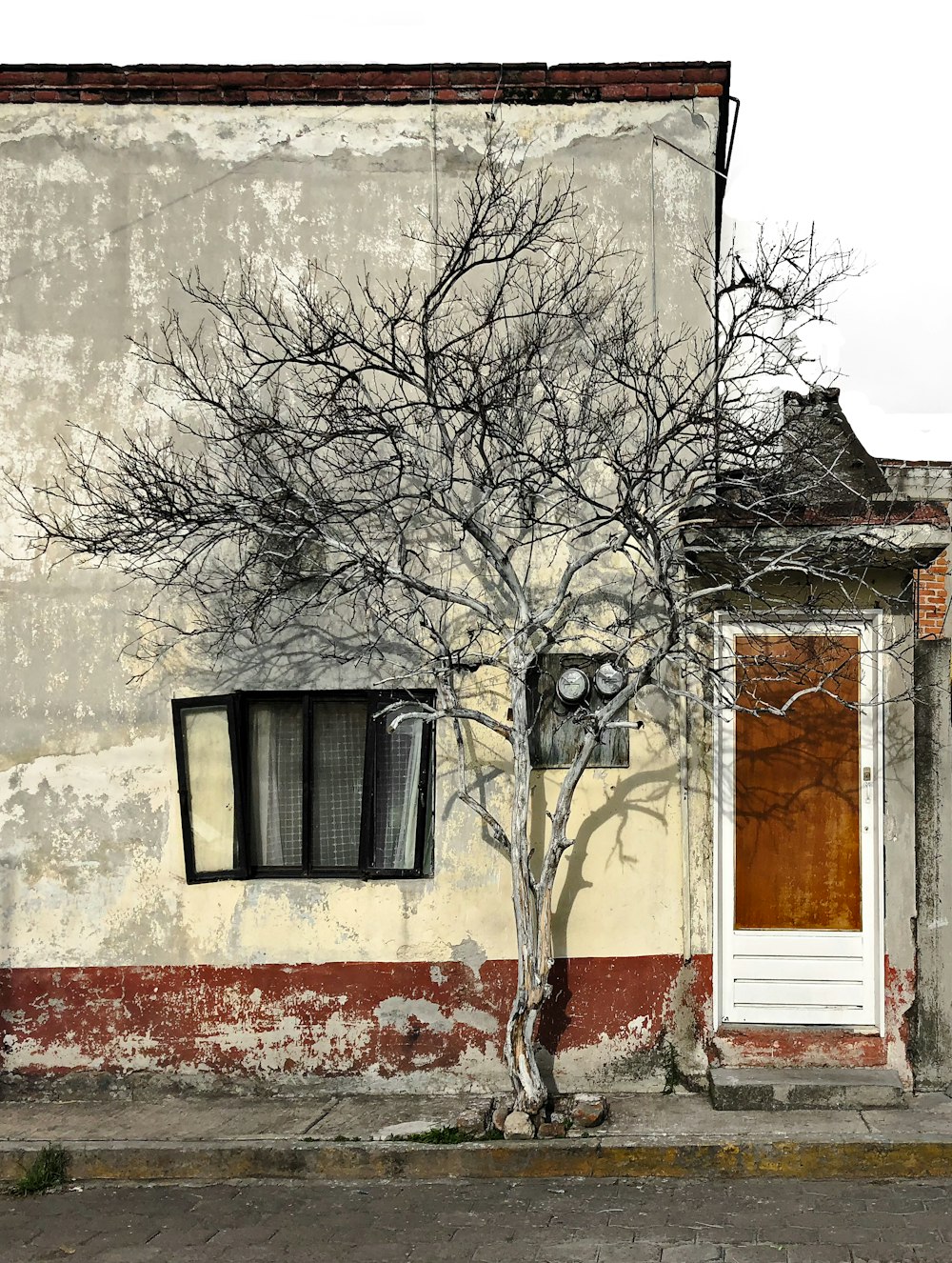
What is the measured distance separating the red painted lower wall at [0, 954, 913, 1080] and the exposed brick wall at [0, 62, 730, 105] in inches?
229

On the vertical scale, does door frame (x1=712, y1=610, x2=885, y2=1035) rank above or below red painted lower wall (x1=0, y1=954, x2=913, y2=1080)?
above

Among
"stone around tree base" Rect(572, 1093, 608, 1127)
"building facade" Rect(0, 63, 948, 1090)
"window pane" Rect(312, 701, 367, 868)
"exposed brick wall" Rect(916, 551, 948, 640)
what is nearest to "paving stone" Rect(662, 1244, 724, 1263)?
"stone around tree base" Rect(572, 1093, 608, 1127)

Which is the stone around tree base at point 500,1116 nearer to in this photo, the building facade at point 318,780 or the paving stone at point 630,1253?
the building facade at point 318,780

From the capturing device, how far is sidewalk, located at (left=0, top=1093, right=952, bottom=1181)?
23.2ft

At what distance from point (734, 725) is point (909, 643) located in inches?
48.9

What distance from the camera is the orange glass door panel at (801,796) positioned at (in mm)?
8383

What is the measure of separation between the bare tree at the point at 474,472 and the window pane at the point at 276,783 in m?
0.52

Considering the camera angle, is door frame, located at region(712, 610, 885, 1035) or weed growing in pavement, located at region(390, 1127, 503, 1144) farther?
door frame, located at region(712, 610, 885, 1035)

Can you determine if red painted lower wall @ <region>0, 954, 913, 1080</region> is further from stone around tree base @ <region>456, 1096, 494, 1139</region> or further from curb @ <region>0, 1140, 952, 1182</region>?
curb @ <region>0, 1140, 952, 1182</region>

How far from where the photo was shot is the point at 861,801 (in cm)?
840

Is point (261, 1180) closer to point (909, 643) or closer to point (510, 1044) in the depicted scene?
point (510, 1044)

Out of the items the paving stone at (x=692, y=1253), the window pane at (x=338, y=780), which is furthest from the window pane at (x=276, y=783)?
the paving stone at (x=692, y=1253)

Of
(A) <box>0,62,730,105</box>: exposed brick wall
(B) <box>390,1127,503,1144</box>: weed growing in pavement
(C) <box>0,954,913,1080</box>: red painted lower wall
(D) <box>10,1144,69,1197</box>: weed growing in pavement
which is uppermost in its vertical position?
(A) <box>0,62,730,105</box>: exposed brick wall

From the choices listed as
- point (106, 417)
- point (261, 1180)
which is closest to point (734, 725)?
point (261, 1180)
